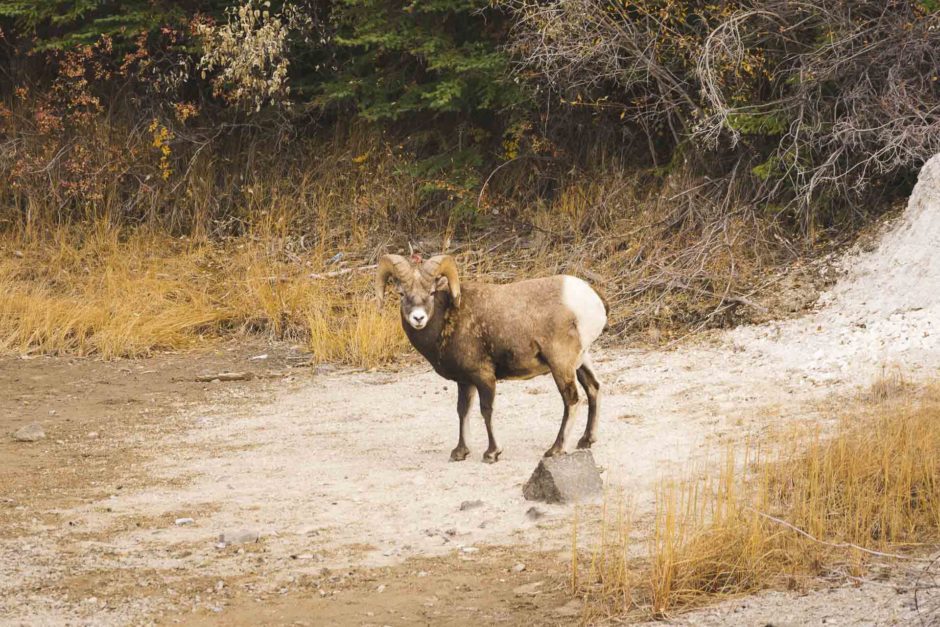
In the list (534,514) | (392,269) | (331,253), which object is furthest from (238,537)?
(331,253)

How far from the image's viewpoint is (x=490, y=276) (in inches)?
570

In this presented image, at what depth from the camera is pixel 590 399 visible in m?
9.02

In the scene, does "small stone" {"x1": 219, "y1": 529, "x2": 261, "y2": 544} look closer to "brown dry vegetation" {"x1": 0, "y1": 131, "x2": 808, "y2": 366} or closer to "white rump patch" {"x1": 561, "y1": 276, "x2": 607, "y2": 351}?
"white rump patch" {"x1": 561, "y1": 276, "x2": 607, "y2": 351}

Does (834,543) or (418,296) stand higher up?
(418,296)

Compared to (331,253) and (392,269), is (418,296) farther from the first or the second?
(331,253)

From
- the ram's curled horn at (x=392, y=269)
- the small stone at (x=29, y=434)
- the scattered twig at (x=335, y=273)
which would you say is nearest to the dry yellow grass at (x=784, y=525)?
the ram's curled horn at (x=392, y=269)

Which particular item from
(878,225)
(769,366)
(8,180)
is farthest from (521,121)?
(8,180)

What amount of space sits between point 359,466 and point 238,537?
1.76 m

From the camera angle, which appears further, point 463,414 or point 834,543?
point 463,414

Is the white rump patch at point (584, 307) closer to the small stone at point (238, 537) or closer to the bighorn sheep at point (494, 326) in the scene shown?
the bighorn sheep at point (494, 326)

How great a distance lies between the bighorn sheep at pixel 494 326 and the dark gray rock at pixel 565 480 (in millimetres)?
843

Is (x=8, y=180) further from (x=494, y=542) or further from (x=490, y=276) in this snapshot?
(x=494, y=542)

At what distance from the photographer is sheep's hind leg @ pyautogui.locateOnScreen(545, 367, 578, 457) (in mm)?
8539

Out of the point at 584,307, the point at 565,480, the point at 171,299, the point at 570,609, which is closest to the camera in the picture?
the point at 570,609
